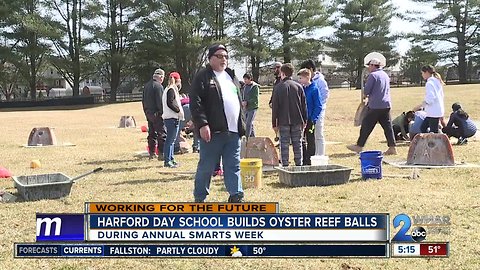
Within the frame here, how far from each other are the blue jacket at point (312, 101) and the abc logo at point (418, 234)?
3.94 meters

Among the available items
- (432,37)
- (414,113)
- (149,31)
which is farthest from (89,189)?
(432,37)

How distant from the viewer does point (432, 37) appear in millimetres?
52688

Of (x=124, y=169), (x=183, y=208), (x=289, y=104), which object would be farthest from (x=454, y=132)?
(x=183, y=208)

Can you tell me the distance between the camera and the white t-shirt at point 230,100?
18.0 ft

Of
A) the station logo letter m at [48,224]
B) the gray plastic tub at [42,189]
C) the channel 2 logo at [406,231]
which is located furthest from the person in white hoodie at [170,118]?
the channel 2 logo at [406,231]

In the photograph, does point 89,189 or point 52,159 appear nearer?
point 89,189

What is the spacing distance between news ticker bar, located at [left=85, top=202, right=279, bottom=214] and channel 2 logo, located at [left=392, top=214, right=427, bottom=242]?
1.15 m

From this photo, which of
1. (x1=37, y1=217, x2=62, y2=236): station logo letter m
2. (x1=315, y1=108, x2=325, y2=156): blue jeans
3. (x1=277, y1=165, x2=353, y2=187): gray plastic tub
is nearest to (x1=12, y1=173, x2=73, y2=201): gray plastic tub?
(x1=37, y1=217, x2=62, y2=236): station logo letter m

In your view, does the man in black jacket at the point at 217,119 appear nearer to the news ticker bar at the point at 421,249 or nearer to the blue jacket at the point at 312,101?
the news ticker bar at the point at 421,249

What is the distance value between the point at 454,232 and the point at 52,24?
51603 mm

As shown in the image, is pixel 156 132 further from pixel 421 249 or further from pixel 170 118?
pixel 421 249

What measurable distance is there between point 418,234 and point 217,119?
2159mm

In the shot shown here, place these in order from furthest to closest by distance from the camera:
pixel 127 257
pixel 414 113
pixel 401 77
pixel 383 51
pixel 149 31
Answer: pixel 401 77 → pixel 383 51 → pixel 149 31 → pixel 414 113 → pixel 127 257

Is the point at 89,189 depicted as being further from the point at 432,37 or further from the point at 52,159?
the point at 432,37
